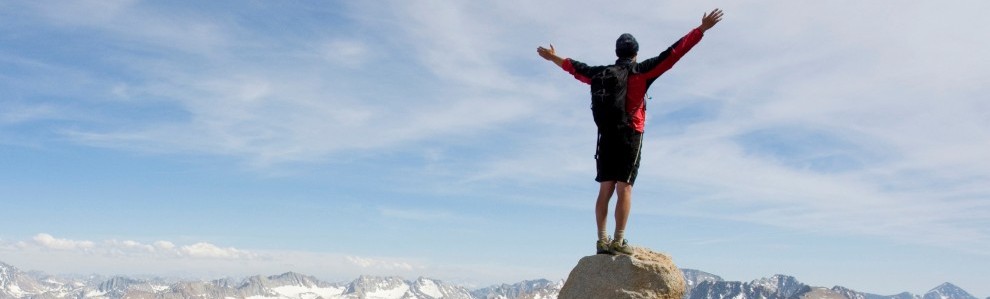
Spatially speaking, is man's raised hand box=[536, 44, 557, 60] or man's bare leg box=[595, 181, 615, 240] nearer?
man's bare leg box=[595, 181, 615, 240]

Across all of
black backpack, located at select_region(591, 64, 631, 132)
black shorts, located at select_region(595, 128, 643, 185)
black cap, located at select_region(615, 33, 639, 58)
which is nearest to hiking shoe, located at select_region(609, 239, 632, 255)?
black shorts, located at select_region(595, 128, 643, 185)

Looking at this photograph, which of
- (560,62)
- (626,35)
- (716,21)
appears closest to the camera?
(716,21)

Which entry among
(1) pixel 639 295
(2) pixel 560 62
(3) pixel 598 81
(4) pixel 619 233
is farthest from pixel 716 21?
(1) pixel 639 295

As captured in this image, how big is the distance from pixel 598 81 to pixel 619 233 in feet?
8.86

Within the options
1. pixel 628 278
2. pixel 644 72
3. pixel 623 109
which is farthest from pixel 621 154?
pixel 628 278

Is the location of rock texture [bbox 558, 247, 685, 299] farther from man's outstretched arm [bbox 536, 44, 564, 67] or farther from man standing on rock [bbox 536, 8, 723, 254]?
man's outstretched arm [bbox 536, 44, 564, 67]

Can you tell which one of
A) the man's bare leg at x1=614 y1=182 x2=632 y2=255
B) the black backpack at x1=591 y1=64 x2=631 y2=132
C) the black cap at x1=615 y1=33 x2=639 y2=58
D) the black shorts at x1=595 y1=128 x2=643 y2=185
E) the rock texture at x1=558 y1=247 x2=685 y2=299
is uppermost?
the black cap at x1=615 y1=33 x2=639 y2=58

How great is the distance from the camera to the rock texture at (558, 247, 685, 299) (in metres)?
12.8

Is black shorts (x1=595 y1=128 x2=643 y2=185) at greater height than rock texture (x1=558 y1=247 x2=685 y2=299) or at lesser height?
greater

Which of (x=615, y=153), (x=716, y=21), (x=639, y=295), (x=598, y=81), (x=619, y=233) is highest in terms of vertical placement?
(x=716, y=21)

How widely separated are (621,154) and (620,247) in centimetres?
177

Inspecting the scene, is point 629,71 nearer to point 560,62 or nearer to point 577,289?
point 560,62

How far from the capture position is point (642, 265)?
42.0 feet

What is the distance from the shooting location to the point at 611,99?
1222 centimetres
